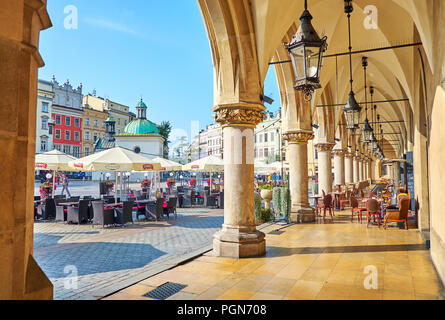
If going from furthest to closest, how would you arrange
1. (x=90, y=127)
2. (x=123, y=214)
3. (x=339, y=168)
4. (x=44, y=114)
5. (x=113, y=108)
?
(x=113, y=108), (x=90, y=127), (x=44, y=114), (x=339, y=168), (x=123, y=214)

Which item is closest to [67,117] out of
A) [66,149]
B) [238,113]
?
[66,149]

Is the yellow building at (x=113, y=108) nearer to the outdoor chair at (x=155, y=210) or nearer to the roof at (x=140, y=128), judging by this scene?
the roof at (x=140, y=128)

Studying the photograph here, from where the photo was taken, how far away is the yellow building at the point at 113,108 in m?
62.5

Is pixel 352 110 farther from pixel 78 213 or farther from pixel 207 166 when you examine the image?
pixel 78 213

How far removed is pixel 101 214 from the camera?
9.66m

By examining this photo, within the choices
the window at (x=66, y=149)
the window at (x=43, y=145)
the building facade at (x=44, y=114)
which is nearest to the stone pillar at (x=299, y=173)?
the building facade at (x=44, y=114)

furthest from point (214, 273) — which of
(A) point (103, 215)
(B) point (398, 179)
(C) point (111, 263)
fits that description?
(B) point (398, 179)

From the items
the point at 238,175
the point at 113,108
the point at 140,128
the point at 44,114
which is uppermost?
the point at 113,108

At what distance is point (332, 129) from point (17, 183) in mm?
13874

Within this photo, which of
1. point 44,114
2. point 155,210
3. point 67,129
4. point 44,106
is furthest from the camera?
point 67,129

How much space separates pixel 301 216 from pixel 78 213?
7.35 metres

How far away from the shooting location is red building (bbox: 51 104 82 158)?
49.4 metres
